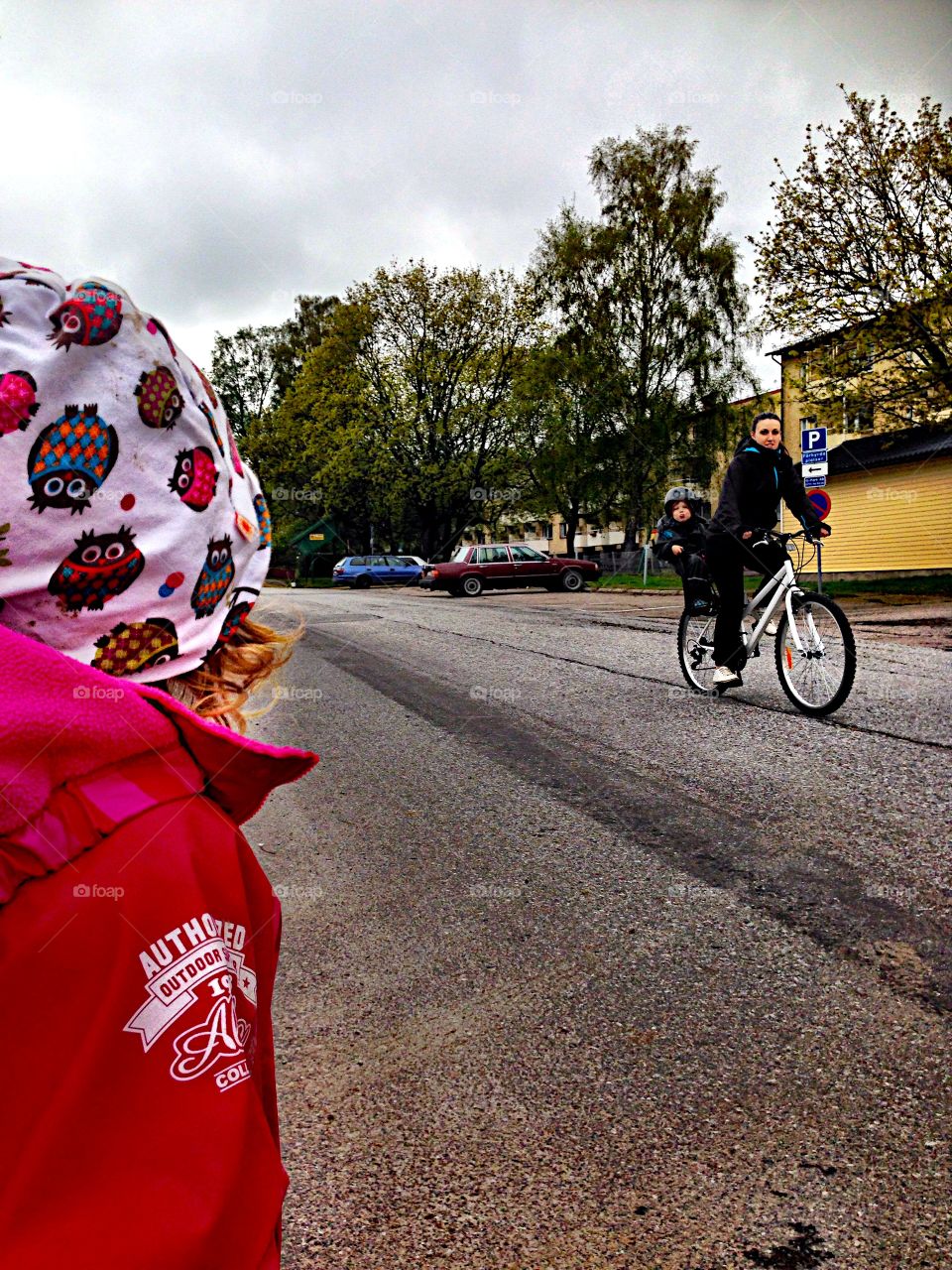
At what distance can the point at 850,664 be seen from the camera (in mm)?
6262

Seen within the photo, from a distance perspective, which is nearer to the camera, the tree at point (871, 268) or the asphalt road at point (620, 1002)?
the asphalt road at point (620, 1002)

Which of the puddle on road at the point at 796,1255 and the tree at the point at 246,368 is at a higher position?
the tree at the point at 246,368

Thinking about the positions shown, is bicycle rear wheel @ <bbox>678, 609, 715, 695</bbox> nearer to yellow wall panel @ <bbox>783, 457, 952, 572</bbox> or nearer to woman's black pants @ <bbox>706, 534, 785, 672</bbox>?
woman's black pants @ <bbox>706, 534, 785, 672</bbox>

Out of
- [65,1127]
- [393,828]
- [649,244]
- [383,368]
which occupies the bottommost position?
[393,828]

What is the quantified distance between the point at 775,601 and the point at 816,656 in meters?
0.61

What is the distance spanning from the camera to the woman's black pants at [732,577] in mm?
6996

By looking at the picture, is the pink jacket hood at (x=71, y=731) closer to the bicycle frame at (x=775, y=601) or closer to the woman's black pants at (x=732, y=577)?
the bicycle frame at (x=775, y=601)

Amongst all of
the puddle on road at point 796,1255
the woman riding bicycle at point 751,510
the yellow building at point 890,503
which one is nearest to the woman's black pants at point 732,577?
the woman riding bicycle at point 751,510

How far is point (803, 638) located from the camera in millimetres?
6621

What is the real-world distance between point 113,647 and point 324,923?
7.96 feet

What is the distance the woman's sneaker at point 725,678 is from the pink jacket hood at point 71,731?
260 inches

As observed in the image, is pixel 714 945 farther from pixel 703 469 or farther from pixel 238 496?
pixel 703 469

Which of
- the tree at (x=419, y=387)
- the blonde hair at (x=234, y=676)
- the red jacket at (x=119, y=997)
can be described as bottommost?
the red jacket at (x=119, y=997)

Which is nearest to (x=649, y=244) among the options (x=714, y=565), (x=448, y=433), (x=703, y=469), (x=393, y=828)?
(x=703, y=469)
